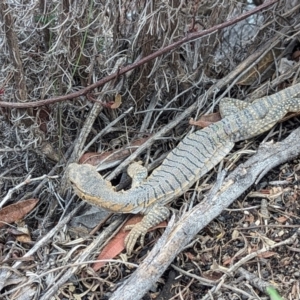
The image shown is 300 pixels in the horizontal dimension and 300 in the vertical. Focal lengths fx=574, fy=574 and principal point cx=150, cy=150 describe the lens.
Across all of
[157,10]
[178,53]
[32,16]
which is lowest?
[178,53]

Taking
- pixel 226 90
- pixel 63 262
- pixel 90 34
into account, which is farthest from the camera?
pixel 226 90

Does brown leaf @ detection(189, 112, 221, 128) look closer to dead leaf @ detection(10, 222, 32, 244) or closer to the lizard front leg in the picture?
the lizard front leg

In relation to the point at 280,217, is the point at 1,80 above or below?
above

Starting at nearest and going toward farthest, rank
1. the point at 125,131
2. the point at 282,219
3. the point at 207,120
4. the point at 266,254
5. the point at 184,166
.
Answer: the point at 266,254, the point at 282,219, the point at 184,166, the point at 125,131, the point at 207,120

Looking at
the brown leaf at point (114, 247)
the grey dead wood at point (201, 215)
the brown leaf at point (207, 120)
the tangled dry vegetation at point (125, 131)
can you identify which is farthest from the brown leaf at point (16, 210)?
the brown leaf at point (207, 120)

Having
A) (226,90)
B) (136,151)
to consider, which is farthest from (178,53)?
(136,151)

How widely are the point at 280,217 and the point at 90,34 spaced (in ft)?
5.44

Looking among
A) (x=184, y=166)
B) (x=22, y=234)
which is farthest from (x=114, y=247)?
(x=184, y=166)

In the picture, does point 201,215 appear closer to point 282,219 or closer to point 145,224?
point 145,224

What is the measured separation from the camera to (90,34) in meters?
3.69

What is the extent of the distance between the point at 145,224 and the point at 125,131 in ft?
2.41

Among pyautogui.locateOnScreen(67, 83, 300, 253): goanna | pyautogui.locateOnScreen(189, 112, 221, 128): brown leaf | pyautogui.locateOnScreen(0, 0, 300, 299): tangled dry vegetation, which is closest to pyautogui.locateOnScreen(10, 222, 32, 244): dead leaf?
pyautogui.locateOnScreen(0, 0, 300, 299): tangled dry vegetation

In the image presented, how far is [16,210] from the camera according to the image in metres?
3.59

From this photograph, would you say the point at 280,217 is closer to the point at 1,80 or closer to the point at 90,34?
the point at 90,34
